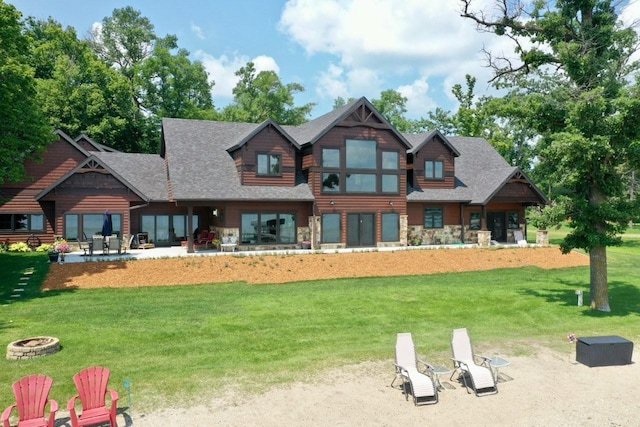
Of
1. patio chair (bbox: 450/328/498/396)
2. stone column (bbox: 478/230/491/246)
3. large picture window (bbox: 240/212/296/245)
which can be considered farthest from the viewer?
stone column (bbox: 478/230/491/246)

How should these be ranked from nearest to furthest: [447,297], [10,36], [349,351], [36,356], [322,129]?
[36,356], [349,351], [447,297], [10,36], [322,129]

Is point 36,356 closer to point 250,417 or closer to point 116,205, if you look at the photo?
point 250,417

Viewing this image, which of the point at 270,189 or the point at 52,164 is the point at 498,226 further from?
the point at 52,164

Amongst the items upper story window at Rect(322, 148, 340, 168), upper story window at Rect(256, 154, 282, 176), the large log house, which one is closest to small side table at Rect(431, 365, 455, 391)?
the large log house

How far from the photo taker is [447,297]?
17.2 meters

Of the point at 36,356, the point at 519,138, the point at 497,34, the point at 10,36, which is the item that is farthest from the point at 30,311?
the point at 519,138

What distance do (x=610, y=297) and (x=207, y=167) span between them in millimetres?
21860

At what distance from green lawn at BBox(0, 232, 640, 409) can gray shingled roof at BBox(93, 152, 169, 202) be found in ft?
30.0

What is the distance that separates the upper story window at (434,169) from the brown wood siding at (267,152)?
33.5ft

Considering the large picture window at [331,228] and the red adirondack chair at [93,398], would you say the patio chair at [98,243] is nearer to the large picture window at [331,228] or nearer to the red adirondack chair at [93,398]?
the large picture window at [331,228]

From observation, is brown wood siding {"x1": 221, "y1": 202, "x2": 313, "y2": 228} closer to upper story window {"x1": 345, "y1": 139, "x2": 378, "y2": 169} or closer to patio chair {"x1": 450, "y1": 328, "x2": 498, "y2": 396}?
upper story window {"x1": 345, "y1": 139, "x2": 378, "y2": 169}

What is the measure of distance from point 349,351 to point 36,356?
721 cm

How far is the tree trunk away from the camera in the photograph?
15.7m

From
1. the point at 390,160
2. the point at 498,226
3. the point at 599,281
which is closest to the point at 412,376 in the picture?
the point at 599,281
